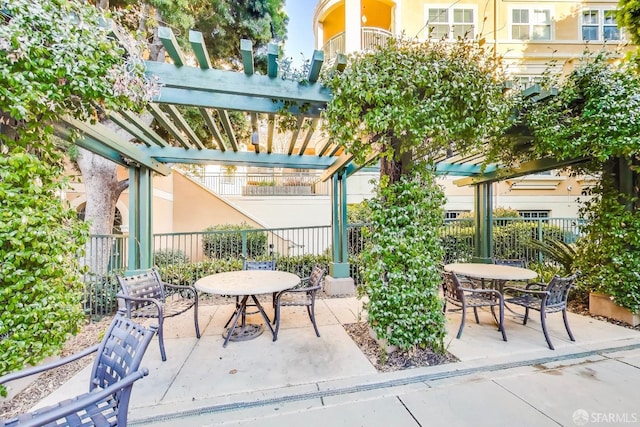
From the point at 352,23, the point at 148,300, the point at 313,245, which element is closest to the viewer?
the point at 148,300

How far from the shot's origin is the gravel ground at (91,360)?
94.8 inches

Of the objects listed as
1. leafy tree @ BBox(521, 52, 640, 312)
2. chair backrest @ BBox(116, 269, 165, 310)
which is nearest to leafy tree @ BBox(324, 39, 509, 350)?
leafy tree @ BBox(521, 52, 640, 312)

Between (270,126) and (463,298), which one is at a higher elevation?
(270,126)

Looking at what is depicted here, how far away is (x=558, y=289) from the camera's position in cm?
346

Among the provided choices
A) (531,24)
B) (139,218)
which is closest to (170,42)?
(139,218)

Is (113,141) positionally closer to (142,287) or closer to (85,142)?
(85,142)

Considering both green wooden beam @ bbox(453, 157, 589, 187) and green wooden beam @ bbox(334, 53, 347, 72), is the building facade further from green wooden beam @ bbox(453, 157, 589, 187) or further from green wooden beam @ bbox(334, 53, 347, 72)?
green wooden beam @ bbox(334, 53, 347, 72)

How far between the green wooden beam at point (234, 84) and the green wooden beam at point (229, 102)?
0.38ft

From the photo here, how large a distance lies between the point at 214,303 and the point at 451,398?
13.9 feet

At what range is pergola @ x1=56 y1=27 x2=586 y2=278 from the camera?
2.70 metres

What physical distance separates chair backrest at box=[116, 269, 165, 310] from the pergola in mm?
1441

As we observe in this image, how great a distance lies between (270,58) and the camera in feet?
8.66

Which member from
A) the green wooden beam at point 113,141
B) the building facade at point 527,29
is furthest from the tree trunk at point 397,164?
the building facade at point 527,29

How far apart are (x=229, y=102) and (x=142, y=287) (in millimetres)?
2524
